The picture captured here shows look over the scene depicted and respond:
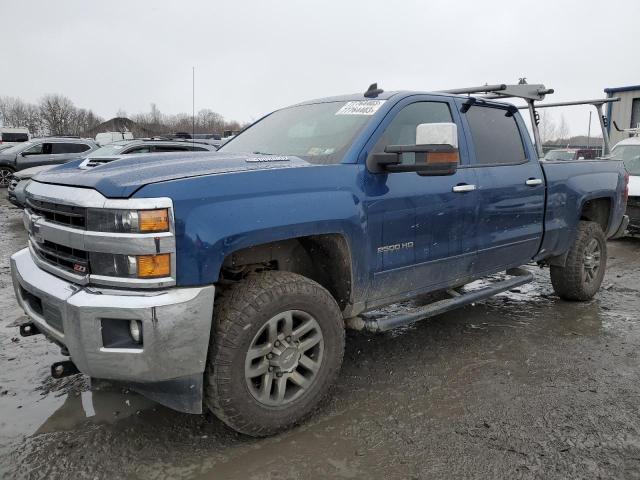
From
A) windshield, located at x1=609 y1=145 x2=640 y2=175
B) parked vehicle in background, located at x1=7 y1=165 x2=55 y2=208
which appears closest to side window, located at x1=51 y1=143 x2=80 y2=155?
parked vehicle in background, located at x1=7 y1=165 x2=55 y2=208

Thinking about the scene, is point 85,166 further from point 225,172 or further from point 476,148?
point 476,148

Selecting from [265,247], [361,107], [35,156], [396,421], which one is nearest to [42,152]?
[35,156]

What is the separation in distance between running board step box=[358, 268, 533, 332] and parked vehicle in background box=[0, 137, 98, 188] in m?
14.2

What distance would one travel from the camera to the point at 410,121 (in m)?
3.62

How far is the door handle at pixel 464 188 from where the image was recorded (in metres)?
3.62

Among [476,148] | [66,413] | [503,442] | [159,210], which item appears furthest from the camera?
[476,148]

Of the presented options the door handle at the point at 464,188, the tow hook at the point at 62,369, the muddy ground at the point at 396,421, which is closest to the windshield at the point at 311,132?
the door handle at the point at 464,188

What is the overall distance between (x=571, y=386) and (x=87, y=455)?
2.98 m

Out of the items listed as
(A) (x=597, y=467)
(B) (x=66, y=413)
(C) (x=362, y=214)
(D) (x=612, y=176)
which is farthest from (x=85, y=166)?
(D) (x=612, y=176)

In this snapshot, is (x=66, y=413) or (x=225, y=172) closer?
(x=225, y=172)

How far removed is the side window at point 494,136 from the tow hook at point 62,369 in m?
3.06

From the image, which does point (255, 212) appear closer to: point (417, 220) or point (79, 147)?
point (417, 220)

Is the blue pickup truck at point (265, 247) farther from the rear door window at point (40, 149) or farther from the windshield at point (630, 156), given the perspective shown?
the rear door window at point (40, 149)

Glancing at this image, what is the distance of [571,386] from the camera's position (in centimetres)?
342
